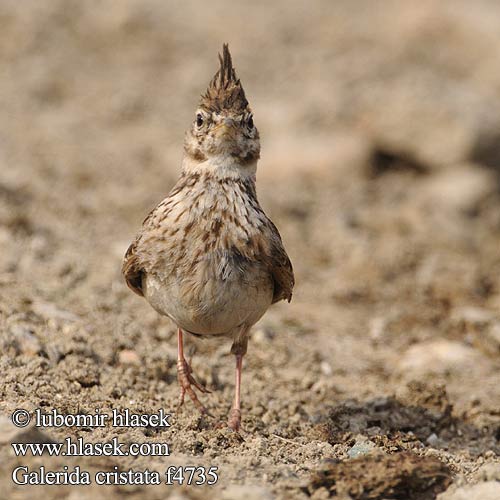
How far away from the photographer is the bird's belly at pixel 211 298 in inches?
235

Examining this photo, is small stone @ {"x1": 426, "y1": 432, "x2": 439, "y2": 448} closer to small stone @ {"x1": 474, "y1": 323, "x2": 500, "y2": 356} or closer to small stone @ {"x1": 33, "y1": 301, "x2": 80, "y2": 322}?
small stone @ {"x1": 474, "y1": 323, "x2": 500, "y2": 356}

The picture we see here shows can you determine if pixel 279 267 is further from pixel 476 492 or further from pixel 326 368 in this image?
pixel 326 368

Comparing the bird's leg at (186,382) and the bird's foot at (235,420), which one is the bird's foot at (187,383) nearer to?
the bird's leg at (186,382)

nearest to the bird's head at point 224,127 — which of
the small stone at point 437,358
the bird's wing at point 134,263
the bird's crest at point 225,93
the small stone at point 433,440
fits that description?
the bird's crest at point 225,93

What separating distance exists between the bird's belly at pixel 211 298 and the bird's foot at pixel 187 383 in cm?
49

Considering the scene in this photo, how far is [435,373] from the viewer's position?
26.8 feet

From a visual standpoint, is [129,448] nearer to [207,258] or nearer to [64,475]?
[64,475]

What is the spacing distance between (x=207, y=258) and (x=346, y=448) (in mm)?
1457

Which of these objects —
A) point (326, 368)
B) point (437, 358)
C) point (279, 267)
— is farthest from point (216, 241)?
point (437, 358)

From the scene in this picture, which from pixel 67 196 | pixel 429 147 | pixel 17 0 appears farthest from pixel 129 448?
pixel 17 0

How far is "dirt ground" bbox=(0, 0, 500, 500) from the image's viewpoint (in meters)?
5.68

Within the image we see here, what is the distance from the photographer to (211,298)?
235 inches

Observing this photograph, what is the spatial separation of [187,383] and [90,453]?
5.58ft

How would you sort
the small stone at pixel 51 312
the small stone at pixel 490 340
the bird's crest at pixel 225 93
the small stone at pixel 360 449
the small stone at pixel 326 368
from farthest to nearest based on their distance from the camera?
the small stone at pixel 490 340 → the small stone at pixel 326 368 → the small stone at pixel 51 312 → the bird's crest at pixel 225 93 → the small stone at pixel 360 449
